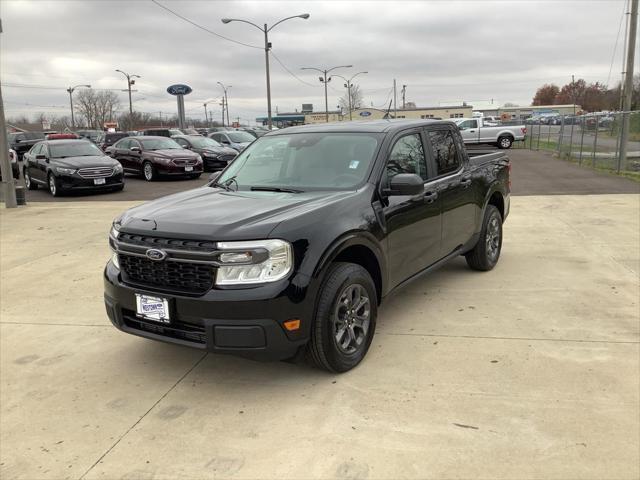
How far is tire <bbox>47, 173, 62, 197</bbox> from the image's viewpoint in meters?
14.8

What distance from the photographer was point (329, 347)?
3604 mm

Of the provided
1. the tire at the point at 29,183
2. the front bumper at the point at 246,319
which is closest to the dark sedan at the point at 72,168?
the tire at the point at 29,183

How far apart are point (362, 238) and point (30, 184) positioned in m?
16.3

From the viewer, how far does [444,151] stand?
5.40 meters

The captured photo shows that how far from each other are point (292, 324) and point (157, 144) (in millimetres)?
17378

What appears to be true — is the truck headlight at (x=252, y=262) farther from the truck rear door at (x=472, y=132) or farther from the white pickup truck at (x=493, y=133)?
the truck rear door at (x=472, y=132)

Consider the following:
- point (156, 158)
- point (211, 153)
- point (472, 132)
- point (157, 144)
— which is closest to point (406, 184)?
point (156, 158)

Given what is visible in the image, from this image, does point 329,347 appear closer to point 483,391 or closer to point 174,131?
point 483,391

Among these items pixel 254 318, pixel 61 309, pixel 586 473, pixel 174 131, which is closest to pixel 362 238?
pixel 254 318

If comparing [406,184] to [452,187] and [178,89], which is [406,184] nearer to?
[452,187]

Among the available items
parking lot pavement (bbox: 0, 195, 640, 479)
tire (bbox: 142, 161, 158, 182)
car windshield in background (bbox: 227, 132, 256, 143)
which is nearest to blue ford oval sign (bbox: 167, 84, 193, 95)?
car windshield in background (bbox: 227, 132, 256, 143)

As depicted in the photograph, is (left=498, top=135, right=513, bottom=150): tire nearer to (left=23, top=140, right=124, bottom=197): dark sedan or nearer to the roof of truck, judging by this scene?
(left=23, top=140, right=124, bottom=197): dark sedan

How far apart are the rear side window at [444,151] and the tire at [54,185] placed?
12.4 m

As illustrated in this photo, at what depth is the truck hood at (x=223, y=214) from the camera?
3.36 meters
